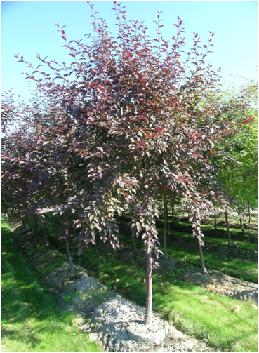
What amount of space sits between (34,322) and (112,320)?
2.15 meters

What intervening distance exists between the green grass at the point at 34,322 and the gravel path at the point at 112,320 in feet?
1.15

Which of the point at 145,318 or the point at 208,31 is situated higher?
the point at 208,31

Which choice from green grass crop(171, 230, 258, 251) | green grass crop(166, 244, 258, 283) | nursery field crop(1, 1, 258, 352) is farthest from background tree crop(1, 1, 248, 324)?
green grass crop(171, 230, 258, 251)

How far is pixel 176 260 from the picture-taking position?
15242 mm

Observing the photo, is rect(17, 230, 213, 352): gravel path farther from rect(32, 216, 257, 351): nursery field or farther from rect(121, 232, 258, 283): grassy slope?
rect(121, 232, 258, 283): grassy slope

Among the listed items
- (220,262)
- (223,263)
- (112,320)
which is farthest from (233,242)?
(112,320)

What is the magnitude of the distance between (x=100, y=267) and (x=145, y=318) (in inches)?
232

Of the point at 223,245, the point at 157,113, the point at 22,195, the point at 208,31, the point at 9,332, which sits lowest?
the point at 9,332

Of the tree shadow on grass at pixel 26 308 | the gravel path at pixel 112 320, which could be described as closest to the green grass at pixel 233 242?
the gravel path at pixel 112 320

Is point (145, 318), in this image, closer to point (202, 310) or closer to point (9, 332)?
point (202, 310)

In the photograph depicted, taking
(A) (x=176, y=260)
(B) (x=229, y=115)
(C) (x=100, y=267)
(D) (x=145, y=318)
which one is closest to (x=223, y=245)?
(A) (x=176, y=260)

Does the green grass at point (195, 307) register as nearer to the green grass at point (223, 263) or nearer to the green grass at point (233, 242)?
the green grass at point (223, 263)

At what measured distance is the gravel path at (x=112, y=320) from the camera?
8.59 meters

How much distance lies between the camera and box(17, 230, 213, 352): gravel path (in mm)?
8594
